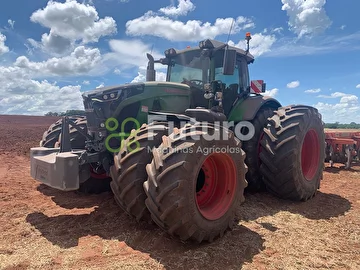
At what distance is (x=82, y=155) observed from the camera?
4418mm

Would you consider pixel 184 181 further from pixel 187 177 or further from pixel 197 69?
pixel 197 69

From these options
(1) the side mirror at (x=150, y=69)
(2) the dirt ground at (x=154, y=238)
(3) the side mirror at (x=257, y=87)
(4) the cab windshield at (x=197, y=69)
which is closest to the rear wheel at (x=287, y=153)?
(2) the dirt ground at (x=154, y=238)

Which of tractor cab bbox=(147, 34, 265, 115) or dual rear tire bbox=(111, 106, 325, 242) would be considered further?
tractor cab bbox=(147, 34, 265, 115)

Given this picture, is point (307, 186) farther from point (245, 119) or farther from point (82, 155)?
point (82, 155)

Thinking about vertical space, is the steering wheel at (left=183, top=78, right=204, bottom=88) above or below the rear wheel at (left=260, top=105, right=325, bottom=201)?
above

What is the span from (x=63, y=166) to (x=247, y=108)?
12.9 ft

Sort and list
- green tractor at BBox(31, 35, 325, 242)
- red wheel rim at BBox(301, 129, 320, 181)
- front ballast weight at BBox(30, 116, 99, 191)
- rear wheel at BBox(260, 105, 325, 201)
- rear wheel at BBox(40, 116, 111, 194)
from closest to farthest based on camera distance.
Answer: green tractor at BBox(31, 35, 325, 242)
front ballast weight at BBox(30, 116, 99, 191)
rear wheel at BBox(260, 105, 325, 201)
rear wheel at BBox(40, 116, 111, 194)
red wheel rim at BBox(301, 129, 320, 181)

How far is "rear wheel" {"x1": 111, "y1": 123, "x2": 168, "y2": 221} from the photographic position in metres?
3.92

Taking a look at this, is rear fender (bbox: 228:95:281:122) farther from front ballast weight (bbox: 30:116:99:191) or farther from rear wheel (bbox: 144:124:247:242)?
front ballast weight (bbox: 30:116:99:191)

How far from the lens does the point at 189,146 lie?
3.69 meters

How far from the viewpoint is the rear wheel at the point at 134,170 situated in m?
3.92

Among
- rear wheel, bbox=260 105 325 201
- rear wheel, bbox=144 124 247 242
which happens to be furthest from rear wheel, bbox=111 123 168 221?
rear wheel, bbox=260 105 325 201

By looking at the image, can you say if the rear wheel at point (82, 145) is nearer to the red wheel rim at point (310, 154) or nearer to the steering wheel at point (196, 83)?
the steering wheel at point (196, 83)

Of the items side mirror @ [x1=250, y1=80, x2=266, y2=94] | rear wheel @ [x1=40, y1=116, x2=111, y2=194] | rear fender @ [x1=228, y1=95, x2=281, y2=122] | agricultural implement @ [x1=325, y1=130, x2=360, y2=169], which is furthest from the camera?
agricultural implement @ [x1=325, y1=130, x2=360, y2=169]
